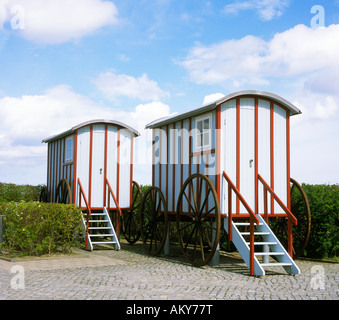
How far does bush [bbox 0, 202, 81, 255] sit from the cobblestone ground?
642mm

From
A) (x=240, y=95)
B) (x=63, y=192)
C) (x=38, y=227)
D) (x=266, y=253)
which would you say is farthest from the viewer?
(x=63, y=192)

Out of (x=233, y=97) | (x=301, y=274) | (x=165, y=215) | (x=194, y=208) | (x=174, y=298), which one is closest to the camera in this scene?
(x=174, y=298)

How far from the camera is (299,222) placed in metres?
12.2

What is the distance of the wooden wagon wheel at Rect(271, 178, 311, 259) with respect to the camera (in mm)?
11641

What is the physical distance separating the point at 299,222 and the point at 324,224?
70 centimetres

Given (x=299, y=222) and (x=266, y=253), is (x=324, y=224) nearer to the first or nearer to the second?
(x=299, y=222)

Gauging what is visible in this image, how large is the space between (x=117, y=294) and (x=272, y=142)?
19.7 feet

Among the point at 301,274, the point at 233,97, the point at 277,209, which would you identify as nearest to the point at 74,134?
the point at 233,97

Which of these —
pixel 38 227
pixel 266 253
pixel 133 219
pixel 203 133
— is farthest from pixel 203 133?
A: pixel 133 219

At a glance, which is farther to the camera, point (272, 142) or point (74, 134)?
point (74, 134)

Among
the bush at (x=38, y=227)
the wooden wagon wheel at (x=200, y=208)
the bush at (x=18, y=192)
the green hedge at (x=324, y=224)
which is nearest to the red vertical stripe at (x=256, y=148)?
the wooden wagon wheel at (x=200, y=208)

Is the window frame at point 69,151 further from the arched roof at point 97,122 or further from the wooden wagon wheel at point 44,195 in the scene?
the wooden wagon wheel at point 44,195

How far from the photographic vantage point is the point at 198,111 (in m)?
11.2

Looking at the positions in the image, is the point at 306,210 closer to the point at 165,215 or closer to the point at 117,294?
the point at 165,215
